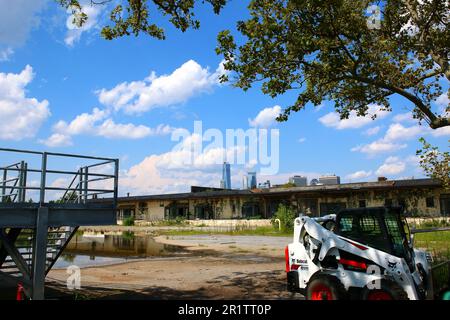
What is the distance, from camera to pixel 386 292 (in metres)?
7.14

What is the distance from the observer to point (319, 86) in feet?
47.8

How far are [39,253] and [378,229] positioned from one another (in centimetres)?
781

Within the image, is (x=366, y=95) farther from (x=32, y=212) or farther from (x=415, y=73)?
(x=32, y=212)

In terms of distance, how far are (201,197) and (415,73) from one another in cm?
3648

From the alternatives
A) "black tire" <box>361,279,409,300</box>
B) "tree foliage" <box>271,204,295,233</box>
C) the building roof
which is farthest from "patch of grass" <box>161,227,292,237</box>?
"black tire" <box>361,279,409,300</box>

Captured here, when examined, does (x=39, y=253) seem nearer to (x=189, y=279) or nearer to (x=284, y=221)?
(x=189, y=279)

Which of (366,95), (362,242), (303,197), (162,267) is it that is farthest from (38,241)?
(303,197)

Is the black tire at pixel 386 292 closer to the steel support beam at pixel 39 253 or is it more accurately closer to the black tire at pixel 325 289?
the black tire at pixel 325 289

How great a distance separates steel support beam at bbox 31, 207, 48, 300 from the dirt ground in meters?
1.74

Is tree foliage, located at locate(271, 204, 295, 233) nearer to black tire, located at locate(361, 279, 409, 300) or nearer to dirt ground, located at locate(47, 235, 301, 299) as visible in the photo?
dirt ground, located at locate(47, 235, 301, 299)

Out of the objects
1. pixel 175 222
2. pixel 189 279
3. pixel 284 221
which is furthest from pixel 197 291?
pixel 175 222

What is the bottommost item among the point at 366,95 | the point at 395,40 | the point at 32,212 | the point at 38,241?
the point at 38,241

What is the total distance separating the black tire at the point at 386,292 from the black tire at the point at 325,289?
49cm

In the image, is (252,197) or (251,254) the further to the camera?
(252,197)
